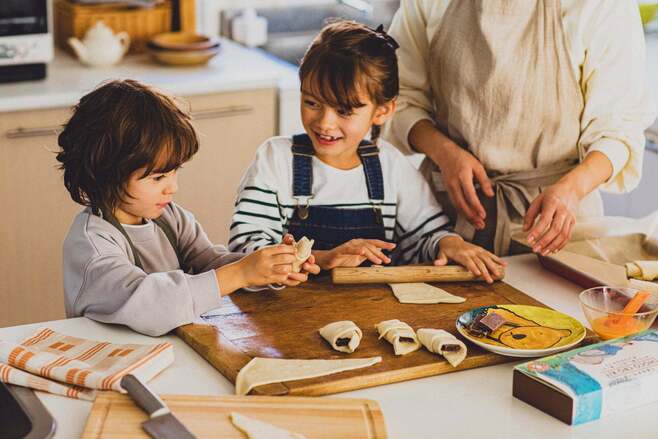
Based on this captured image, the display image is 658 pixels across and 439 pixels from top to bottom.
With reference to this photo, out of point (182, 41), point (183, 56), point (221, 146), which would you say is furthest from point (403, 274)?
point (182, 41)

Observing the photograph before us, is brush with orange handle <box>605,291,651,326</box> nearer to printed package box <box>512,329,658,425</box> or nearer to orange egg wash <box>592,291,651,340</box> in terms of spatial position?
orange egg wash <box>592,291,651,340</box>

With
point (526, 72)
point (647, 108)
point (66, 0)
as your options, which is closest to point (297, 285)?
point (526, 72)

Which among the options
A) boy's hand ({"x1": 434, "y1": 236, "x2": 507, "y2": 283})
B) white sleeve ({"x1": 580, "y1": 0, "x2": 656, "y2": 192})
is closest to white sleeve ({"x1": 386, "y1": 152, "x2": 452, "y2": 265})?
boy's hand ({"x1": 434, "y1": 236, "x2": 507, "y2": 283})

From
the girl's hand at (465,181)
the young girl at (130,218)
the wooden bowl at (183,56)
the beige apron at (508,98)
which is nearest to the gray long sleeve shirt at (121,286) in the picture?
the young girl at (130,218)

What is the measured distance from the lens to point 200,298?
158 centimetres

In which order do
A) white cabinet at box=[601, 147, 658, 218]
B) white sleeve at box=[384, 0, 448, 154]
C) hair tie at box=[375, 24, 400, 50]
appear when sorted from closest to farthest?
1. hair tie at box=[375, 24, 400, 50]
2. white sleeve at box=[384, 0, 448, 154]
3. white cabinet at box=[601, 147, 658, 218]

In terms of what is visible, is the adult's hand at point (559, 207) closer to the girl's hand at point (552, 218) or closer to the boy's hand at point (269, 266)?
the girl's hand at point (552, 218)

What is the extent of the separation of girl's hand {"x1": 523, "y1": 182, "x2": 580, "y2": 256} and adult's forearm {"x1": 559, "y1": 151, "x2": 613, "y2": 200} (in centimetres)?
2

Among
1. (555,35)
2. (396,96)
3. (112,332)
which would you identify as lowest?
(112,332)

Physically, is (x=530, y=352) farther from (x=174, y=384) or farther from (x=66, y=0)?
(x=66, y=0)

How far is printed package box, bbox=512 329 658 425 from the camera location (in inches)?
52.5

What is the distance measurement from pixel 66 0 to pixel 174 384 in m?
2.15

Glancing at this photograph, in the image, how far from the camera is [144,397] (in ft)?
4.24

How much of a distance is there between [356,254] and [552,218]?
0.36 meters
